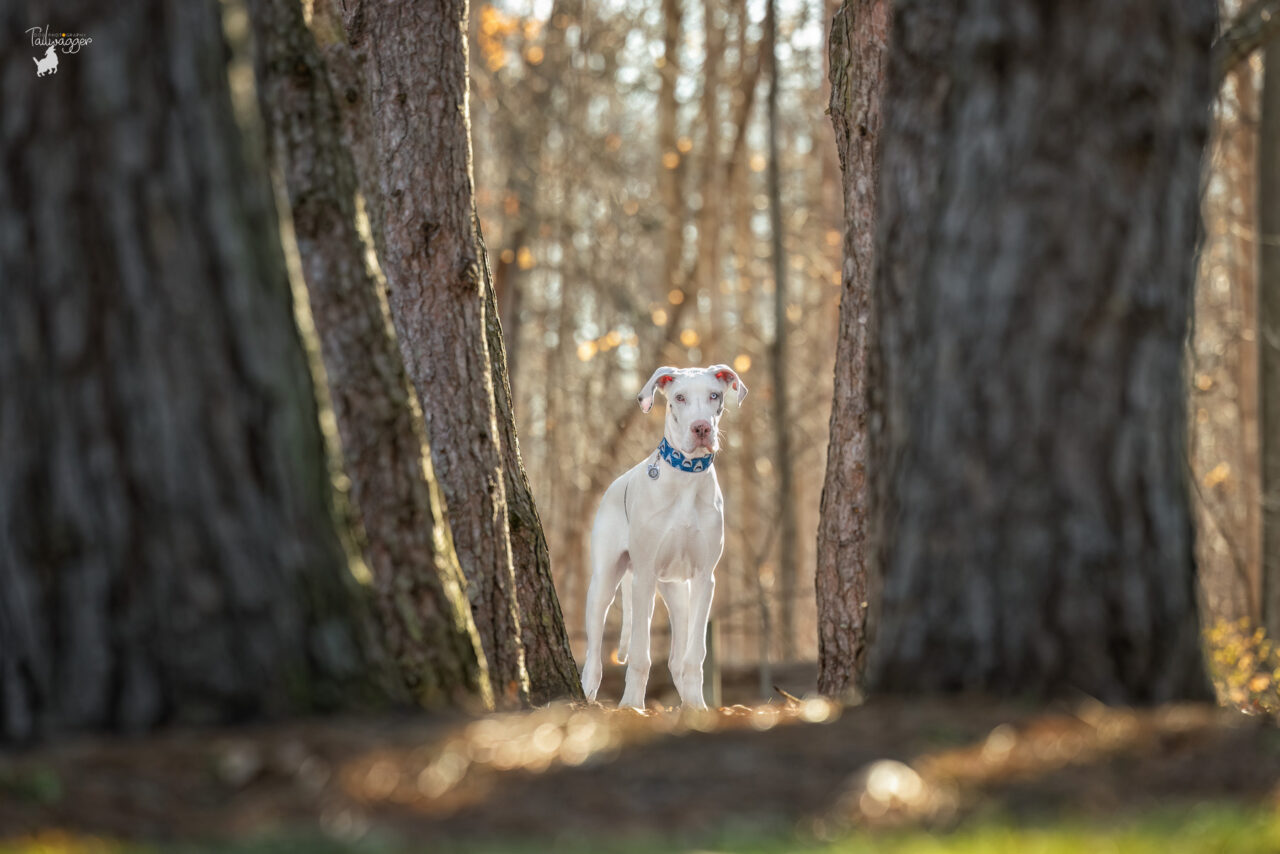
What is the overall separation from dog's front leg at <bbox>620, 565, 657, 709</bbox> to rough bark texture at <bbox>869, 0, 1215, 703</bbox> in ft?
14.6

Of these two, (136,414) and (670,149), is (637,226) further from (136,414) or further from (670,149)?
(136,414)

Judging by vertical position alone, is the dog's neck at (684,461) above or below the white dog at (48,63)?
below

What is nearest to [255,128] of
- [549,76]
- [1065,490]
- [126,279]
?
[126,279]

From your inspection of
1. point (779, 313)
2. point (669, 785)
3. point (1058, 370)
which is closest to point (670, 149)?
point (779, 313)

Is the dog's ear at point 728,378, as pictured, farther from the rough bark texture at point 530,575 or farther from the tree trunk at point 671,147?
the tree trunk at point 671,147

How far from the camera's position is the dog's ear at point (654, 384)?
8.71m

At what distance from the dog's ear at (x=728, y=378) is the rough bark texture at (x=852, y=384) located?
3.52ft

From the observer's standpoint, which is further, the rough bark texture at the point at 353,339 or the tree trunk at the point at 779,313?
the tree trunk at the point at 779,313

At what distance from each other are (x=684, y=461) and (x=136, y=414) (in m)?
5.07

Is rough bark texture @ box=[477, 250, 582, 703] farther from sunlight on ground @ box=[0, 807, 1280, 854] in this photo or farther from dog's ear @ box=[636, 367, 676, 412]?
sunlight on ground @ box=[0, 807, 1280, 854]

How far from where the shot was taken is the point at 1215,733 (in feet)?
12.8

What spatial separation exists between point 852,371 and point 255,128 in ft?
14.5

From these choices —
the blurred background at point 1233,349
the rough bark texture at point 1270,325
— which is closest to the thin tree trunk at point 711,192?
the blurred background at point 1233,349

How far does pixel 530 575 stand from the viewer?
7965mm
